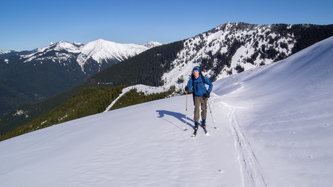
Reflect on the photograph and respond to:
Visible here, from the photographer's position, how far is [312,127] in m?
6.41

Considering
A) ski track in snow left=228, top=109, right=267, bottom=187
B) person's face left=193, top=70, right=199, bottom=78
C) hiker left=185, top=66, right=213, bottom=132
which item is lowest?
ski track in snow left=228, top=109, right=267, bottom=187

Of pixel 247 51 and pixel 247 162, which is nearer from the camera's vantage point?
pixel 247 162

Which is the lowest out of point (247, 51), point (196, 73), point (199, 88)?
point (199, 88)

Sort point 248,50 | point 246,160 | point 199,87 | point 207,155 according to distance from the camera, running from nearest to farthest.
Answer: point 246,160, point 207,155, point 199,87, point 248,50

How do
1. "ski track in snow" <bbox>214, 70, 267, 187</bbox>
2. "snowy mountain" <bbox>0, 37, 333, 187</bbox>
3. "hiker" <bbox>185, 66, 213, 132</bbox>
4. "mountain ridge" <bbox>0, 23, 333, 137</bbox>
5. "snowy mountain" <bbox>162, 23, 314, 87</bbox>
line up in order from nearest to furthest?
1. "ski track in snow" <bbox>214, 70, 267, 187</bbox>
2. "snowy mountain" <bbox>0, 37, 333, 187</bbox>
3. "hiker" <bbox>185, 66, 213, 132</bbox>
4. "mountain ridge" <bbox>0, 23, 333, 137</bbox>
5. "snowy mountain" <bbox>162, 23, 314, 87</bbox>

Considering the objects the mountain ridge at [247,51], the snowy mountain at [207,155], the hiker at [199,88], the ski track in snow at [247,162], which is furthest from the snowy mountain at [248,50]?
the ski track in snow at [247,162]

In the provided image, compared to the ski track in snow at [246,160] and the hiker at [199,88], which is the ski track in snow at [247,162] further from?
the hiker at [199,88]

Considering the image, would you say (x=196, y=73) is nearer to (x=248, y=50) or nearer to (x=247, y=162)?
(x=247, y=162)

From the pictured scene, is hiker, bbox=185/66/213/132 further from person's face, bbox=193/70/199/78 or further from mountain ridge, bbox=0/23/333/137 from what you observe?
mountain ridge, bbox=0/23/333/137

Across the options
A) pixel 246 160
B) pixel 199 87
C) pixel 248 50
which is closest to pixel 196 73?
pixel 199 87

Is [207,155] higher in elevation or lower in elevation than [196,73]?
lower

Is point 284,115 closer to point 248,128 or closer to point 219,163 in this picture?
point 248,128

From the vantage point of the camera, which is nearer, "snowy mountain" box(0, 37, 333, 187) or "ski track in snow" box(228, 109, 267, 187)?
"ski track in snow" box(228, 109, 267, 187)

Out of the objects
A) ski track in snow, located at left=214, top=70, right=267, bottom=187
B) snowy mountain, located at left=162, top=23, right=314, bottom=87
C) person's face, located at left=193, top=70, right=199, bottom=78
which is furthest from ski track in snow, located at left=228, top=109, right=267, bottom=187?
snowy mountain, located at left=162, top=23, right=314, bottom=87
